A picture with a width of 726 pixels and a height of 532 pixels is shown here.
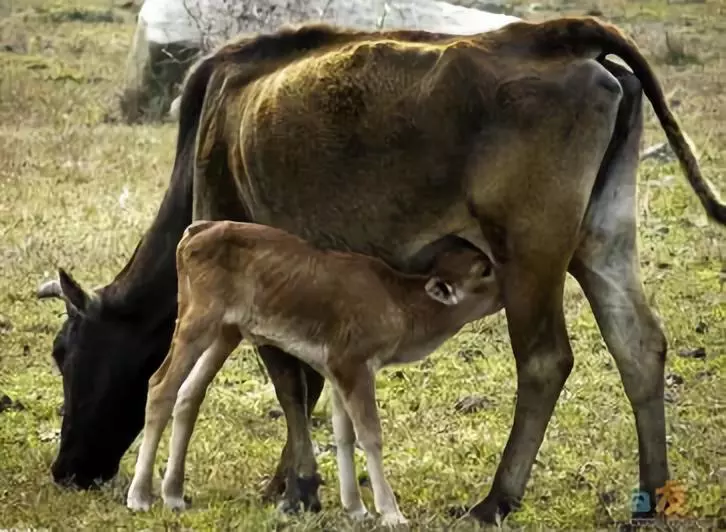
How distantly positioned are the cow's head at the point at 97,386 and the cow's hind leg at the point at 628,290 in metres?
1.92

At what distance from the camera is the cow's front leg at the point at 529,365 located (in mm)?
5297

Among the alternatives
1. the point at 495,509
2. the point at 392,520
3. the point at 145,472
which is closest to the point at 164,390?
the point at 145,472

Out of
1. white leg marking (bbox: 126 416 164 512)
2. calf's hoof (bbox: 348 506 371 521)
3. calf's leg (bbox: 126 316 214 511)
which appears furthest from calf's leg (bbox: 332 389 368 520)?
white leg marking (bbox: 126 416 164 512)

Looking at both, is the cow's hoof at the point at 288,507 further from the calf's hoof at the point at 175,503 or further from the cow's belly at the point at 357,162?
the cow's belly at the point at 357,162

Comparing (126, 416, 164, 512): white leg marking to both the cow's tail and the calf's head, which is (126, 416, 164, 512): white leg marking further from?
the cow's tail

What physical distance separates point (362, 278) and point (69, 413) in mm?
1586

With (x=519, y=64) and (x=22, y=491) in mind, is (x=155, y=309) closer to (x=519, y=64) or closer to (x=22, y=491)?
(x=22, y=491)

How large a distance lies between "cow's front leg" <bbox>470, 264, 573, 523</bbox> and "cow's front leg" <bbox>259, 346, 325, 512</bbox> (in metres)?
0.68

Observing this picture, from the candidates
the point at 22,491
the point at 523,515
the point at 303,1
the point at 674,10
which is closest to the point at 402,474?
the point at 523,515

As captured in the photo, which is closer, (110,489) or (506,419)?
(110,489)

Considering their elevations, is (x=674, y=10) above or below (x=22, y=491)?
above

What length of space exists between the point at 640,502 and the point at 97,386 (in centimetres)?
226

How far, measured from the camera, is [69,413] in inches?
246

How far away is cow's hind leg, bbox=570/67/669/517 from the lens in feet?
18.3
